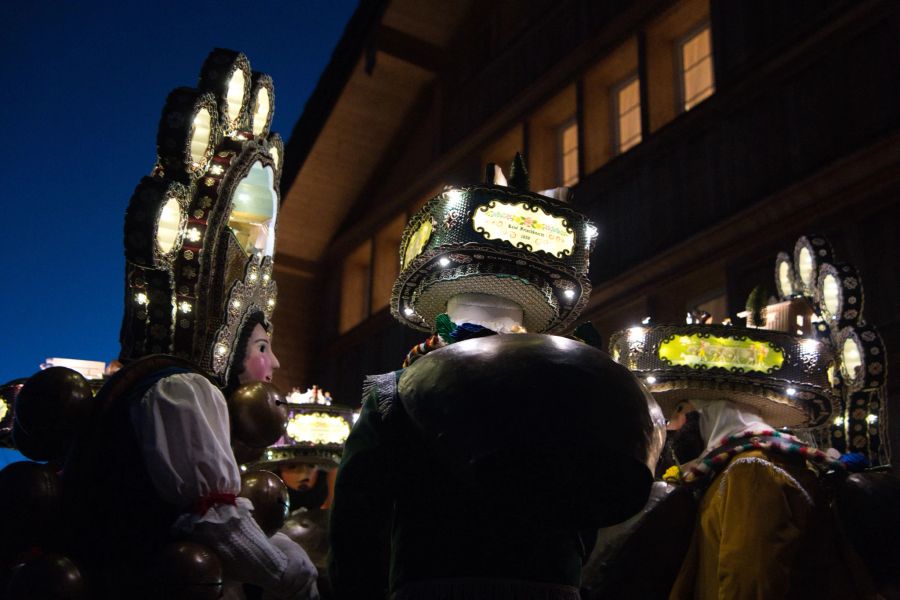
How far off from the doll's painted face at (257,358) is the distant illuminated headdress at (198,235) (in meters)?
0.09

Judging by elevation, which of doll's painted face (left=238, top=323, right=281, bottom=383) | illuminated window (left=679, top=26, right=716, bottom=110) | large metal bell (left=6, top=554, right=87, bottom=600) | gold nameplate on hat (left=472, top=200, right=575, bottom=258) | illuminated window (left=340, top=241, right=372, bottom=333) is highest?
illuminated window (left=679, top=26, right=716, bottom=110)

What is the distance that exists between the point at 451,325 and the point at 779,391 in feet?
8.48

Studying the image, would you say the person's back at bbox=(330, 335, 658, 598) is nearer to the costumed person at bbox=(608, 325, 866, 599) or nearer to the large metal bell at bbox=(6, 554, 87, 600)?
the large metal bell at bbox=(6, 554, 87, 600)

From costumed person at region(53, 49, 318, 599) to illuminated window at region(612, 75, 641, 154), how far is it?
777 centimetres

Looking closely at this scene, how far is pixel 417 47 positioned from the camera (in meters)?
16.9

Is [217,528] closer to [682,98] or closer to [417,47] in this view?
[682,98]

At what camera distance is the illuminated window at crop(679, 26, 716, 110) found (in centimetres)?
1103

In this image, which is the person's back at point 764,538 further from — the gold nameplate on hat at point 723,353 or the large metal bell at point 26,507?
the large metal bell at point 26,507

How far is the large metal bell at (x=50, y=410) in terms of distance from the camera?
2988 millimetres

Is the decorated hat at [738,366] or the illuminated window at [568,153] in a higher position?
the illuminated window at [568,153]

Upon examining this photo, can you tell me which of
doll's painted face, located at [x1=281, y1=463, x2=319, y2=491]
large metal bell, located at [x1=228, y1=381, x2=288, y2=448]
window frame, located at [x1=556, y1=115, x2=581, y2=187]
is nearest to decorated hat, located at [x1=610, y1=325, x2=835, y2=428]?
large metal bell, located at [x1=228, y1=381, x2=288, y2=448]

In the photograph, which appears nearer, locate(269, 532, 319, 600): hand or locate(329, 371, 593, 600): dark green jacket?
locate(329, 371, 593, 600): dark green jacket

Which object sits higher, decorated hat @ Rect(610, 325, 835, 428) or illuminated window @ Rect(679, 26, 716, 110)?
illuminated window @ Rect(679, 26, 716, 110)

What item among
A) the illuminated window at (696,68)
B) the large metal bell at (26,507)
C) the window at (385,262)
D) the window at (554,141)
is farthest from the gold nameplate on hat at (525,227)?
the window at (385,262)
